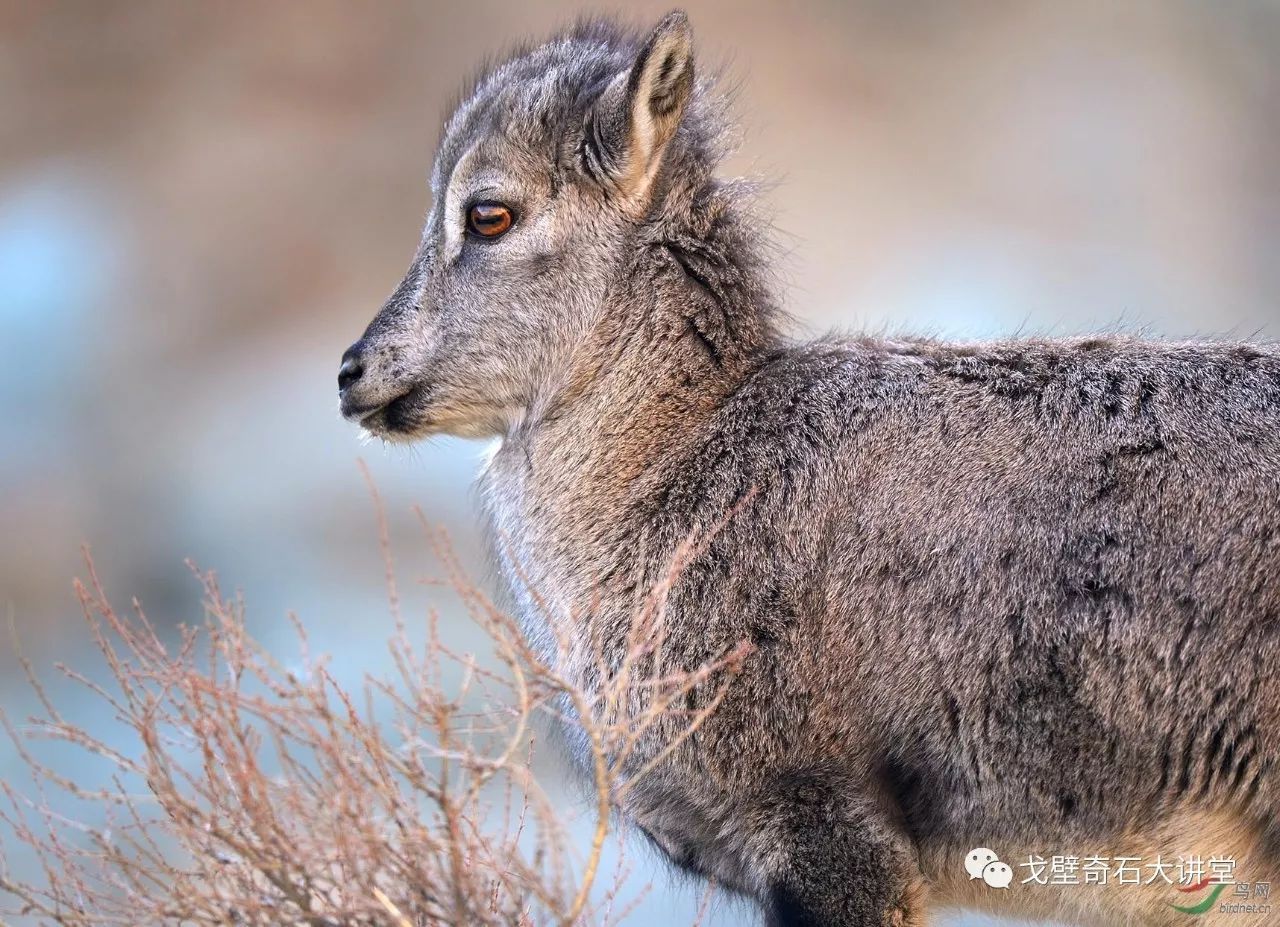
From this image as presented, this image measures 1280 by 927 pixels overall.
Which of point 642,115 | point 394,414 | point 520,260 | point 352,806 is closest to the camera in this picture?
point 352,806

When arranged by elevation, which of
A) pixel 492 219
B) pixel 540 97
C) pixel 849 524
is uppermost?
pixel 540 97

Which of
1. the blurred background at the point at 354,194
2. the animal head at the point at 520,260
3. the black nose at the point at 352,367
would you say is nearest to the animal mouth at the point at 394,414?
the animal head at the point at 520,260

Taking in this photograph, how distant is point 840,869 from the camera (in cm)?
412

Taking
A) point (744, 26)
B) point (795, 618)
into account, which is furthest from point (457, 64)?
point (795, 618)

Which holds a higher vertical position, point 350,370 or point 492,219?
point 492,219

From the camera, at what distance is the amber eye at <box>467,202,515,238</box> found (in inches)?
199

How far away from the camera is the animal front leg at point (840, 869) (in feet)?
13.5

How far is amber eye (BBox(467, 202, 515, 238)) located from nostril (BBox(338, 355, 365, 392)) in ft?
2.02

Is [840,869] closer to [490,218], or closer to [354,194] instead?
[490,218]

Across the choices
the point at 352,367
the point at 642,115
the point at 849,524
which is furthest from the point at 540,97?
the point at 849,524

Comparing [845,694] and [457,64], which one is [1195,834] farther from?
[457,64]

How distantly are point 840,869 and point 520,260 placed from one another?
2267 millimetres

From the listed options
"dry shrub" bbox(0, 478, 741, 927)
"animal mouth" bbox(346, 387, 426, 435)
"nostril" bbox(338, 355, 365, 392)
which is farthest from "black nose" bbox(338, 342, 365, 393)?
"dry shrub" bbox(0, 478, 741, 927)

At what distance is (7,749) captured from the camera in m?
13.3
